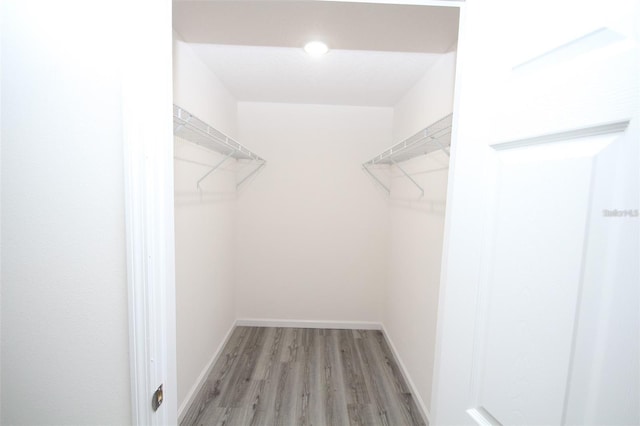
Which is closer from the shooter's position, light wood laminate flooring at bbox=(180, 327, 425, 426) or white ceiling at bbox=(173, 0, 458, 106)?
white ceiling at bbox=(173, 0, 458, 106)

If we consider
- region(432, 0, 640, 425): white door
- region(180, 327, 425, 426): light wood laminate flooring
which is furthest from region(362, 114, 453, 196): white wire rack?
region(180, 327, 425, 426): light wood laminate flooring

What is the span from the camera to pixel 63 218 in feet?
Result: 2.12

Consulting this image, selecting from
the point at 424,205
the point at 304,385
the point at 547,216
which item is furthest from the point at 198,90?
the point at 304,385

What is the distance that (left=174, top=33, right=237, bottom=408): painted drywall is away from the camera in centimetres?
158

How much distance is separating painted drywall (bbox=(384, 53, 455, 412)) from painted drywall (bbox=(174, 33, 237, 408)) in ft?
5.15

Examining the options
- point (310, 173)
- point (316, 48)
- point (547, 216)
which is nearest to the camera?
point (547, 216)

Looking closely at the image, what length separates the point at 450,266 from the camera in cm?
72

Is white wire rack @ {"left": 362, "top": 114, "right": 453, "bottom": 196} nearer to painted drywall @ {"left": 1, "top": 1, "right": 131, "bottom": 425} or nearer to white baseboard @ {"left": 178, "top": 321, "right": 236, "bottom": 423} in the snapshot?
painted drywall @ {"left": 1, "top": 1, "right": 131, "bottom": 425}

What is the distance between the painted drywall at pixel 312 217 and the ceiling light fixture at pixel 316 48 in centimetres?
104

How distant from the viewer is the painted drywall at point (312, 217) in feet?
8.82

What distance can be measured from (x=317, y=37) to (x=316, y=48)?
106 mm

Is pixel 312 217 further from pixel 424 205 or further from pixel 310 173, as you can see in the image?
pixel 424 205

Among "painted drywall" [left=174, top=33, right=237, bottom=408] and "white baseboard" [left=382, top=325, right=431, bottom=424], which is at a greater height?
"painted drywall" [left=174, top=33, right=237, bottom=408]

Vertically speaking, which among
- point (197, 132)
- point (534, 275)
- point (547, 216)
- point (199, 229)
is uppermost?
point (197, 132)
